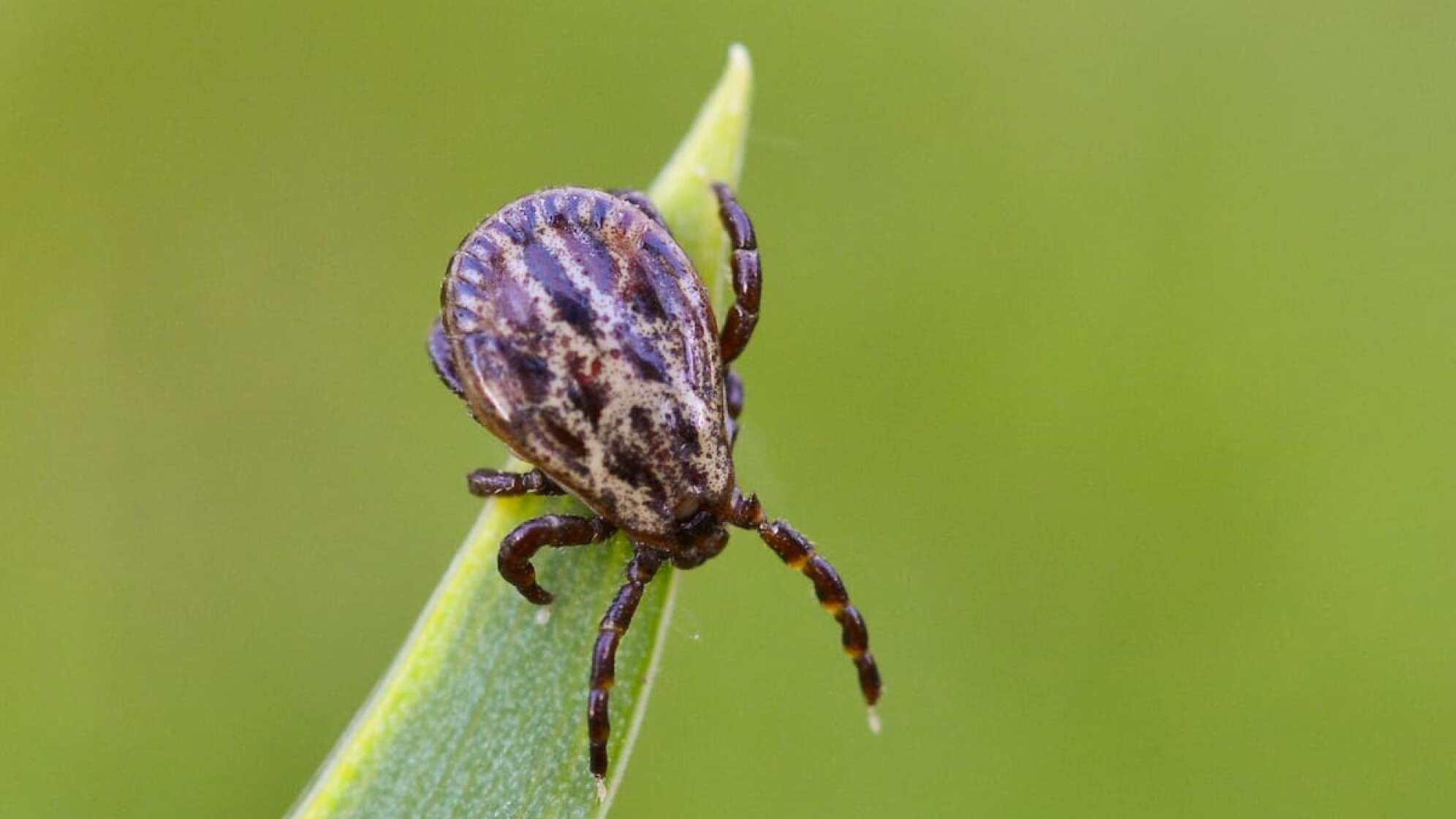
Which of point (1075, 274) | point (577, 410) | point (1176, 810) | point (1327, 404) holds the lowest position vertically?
point (1176, 810)

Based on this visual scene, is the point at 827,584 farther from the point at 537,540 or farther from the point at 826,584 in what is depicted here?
the point at 537,540

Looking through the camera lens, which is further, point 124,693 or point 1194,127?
point 1194,127

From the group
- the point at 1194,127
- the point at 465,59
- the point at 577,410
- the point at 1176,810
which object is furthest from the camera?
the point at 465,59

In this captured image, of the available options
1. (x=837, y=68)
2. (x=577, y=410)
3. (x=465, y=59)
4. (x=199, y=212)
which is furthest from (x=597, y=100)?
(x=577, y=410)

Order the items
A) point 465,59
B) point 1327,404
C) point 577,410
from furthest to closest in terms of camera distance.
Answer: point 465,59 → point 1327,404 → point 577,410

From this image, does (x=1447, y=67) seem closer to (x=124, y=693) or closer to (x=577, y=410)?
(x=577, y=410)

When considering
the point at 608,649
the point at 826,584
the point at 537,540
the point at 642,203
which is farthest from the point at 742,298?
the point at 608,649
